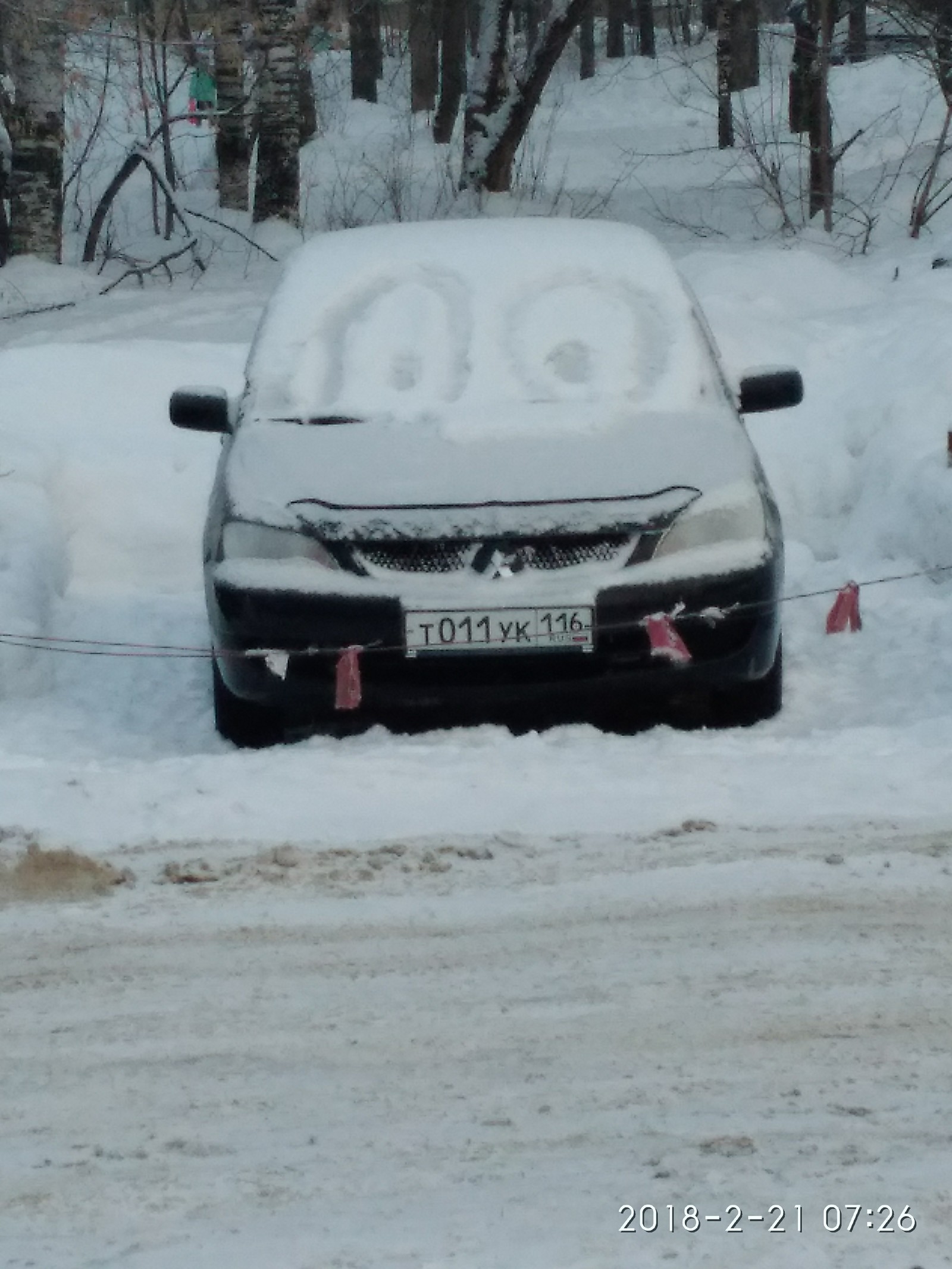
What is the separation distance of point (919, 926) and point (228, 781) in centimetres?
190

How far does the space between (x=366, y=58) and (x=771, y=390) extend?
37.4 metres

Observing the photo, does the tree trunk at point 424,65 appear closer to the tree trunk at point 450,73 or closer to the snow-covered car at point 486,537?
the tree trunk at point 450,73

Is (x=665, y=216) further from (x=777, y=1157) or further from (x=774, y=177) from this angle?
(x=777, y=1157)

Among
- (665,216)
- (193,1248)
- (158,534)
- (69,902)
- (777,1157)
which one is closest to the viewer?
(193,1248)

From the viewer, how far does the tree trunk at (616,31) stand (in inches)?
1891

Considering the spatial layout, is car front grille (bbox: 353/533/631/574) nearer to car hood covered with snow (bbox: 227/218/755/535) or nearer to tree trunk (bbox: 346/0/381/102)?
car hood covered with snow (bbox: 227/218/755/535)

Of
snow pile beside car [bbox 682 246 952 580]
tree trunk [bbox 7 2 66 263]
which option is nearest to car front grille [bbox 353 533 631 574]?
snow pile beside car [bbox 682 246 952 580]

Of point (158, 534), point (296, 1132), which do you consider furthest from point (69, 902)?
point (158, 534)

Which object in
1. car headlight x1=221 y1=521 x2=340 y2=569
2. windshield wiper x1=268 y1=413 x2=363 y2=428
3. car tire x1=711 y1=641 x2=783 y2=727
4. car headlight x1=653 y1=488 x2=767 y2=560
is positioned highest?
windshield wiper x1=268 y1=413 x2=363 y2=428

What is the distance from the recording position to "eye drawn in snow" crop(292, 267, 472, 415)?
19.4ft

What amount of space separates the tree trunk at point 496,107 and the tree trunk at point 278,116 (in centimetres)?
186

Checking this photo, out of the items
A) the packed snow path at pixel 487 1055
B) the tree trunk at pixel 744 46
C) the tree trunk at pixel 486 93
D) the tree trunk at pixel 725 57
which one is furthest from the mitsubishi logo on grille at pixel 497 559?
the tree trunk at pixel 725 57

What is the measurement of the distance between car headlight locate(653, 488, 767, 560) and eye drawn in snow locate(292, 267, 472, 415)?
1.00 m

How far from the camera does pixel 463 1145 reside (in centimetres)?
299
